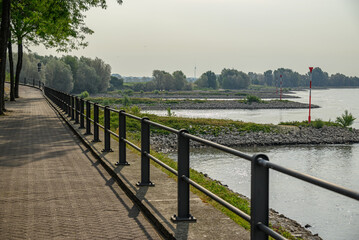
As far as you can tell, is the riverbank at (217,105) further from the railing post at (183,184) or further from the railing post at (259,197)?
the railing post at (259,197)

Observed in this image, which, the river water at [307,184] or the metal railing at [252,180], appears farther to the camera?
the river water at [307,184]

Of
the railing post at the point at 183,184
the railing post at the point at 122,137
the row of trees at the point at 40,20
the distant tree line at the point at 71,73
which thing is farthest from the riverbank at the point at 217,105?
the railing post at the point at 183,184

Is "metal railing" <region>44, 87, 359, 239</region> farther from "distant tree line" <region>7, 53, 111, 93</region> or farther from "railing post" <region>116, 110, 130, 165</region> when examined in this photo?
"distant tree line" <region>7, 53, 111, 93</region>

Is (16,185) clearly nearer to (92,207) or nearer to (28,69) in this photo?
(92,207)

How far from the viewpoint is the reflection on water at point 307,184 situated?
1393 cm

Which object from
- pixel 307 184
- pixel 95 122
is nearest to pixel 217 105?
pixel 307 184

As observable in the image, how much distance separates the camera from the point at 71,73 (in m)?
122

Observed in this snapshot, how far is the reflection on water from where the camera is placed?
13930 millimetres

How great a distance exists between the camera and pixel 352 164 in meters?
28.3

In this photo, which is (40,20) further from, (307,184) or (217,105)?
(217,105)

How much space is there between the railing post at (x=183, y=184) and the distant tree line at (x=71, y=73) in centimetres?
11393

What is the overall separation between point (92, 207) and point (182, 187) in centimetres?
159

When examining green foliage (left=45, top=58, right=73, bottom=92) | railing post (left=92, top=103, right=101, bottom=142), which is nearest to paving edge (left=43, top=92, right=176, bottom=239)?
railing post (left=92, top=103, right=101, bottom=142)

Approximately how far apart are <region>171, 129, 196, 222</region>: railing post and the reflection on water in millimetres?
8165
